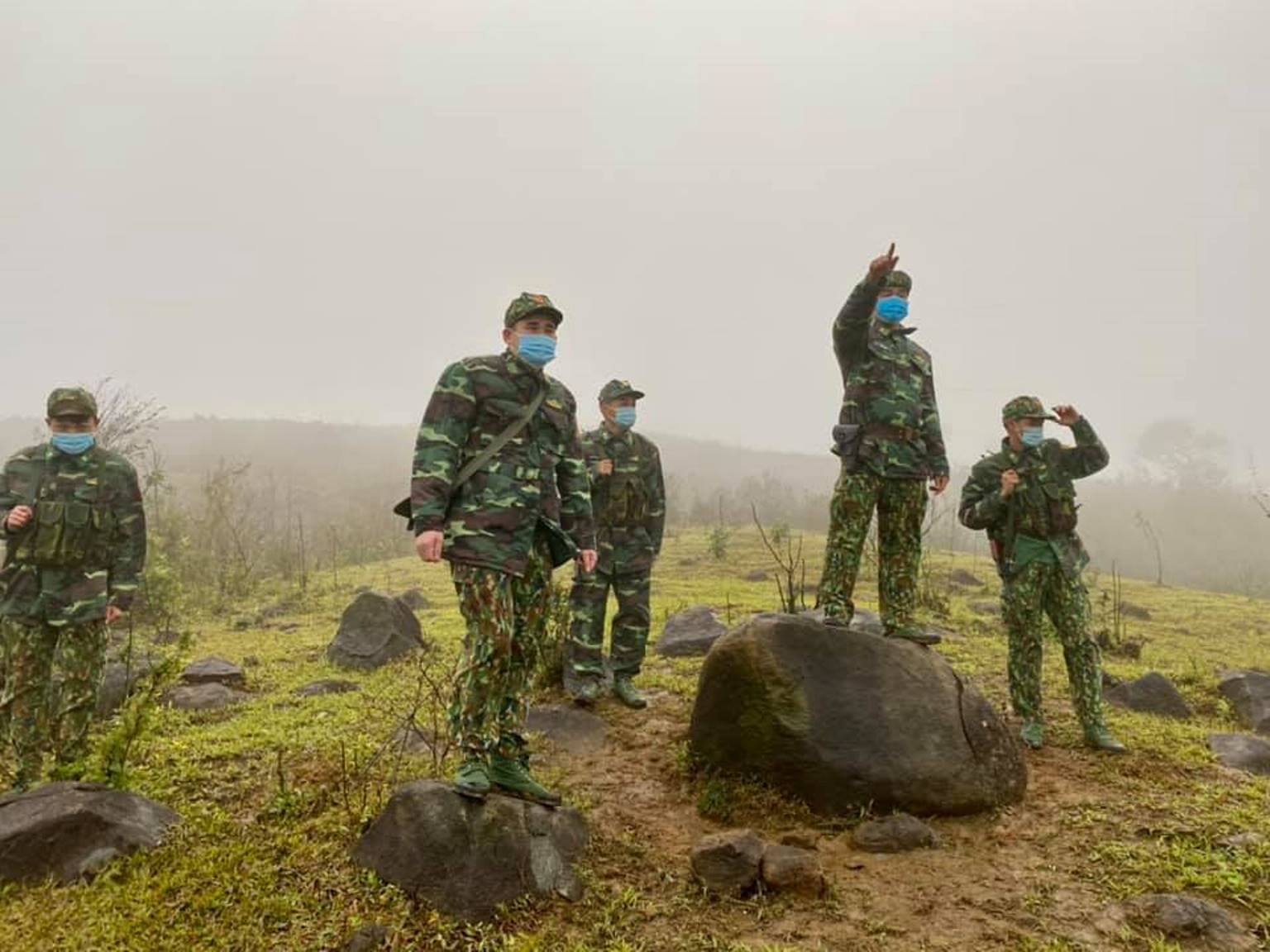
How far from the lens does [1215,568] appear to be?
109ft

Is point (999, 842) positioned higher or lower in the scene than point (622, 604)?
lower

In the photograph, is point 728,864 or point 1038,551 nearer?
point 728,864

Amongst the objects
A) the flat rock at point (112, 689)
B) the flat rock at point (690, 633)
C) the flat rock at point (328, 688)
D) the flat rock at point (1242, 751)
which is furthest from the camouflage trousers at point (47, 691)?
the flat rock at point (1242, 751)

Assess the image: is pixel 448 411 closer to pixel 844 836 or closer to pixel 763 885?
pixel 763 885

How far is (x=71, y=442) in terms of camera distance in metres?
4.99

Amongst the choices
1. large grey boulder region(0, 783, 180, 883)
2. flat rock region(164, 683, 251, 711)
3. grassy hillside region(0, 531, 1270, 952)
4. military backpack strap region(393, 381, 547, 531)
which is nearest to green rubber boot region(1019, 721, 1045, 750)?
grassy hillside region(0, 531, 1270, 952)

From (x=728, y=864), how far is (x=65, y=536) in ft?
15.2

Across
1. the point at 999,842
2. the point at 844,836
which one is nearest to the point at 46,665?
the point at 844,836

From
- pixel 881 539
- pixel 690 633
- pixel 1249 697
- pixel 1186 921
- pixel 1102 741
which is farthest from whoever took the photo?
pixel 690 633

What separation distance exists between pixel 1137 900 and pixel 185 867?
4813mm

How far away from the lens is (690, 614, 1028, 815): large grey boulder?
4.74 meters

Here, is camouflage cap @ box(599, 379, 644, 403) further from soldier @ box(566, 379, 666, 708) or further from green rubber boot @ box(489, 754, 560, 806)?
green rubber boot @ box(489, 754, 560, 806)

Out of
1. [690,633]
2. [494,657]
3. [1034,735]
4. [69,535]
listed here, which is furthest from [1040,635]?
[69,535]

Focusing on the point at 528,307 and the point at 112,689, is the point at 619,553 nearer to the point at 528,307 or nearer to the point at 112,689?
the point at 528,307
